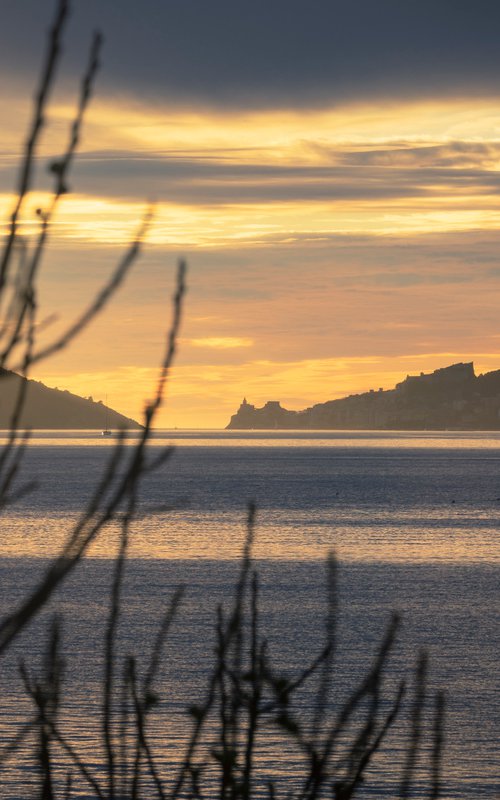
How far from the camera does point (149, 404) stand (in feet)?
9.30

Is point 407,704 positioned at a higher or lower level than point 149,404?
lower

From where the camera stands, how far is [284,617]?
57438 mm

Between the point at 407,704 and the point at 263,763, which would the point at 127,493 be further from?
the point at 407,704

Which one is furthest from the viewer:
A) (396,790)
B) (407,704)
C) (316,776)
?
(407,704)

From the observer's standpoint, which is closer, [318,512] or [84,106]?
[84,106]

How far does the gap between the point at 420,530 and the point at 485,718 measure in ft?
207

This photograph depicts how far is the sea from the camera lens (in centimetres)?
3409

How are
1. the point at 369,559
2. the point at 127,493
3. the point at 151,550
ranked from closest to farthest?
the point at 127,493, the point at 369,559, the point at 151,550

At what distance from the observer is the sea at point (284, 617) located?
3409 cm

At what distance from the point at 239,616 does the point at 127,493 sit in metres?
0.95

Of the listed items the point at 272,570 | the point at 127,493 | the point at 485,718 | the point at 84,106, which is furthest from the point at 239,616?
the point at 272,570

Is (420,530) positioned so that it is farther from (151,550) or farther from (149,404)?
(149,404)

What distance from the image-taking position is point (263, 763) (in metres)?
33.7

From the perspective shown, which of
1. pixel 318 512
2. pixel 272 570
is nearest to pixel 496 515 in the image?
pixel 318 512
